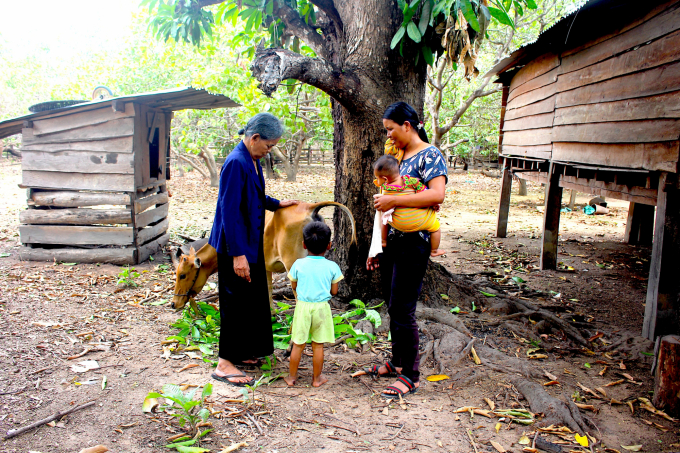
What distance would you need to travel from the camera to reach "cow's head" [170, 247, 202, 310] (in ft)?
15.6

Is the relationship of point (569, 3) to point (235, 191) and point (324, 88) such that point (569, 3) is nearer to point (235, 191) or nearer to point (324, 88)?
point (324, 88)

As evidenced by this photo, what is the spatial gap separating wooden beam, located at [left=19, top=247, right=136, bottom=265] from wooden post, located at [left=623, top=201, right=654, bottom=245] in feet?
32.8

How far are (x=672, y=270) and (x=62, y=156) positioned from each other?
852cm

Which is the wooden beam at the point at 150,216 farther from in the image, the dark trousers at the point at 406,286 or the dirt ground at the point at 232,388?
the dark trousers at the point at 406,286

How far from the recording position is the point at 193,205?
14.3 m

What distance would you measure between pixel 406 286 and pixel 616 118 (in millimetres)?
4387

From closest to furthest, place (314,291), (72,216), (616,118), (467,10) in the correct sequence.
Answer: (314,291)
(467,10)
(616,118)
(72,216)

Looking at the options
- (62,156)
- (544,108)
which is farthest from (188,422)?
(544,108)

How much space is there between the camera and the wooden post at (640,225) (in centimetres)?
956

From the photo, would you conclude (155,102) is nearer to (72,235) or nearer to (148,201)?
(148,201)

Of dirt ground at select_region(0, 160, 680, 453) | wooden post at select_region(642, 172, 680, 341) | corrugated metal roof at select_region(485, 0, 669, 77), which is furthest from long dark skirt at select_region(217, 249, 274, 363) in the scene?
corrugated metal roof at select_region(485, 0, 669, 77)

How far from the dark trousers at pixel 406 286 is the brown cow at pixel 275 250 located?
72cm

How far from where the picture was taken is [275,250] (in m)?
4.52

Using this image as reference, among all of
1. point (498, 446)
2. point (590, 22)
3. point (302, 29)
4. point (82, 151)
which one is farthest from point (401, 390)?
point (82, 151)
